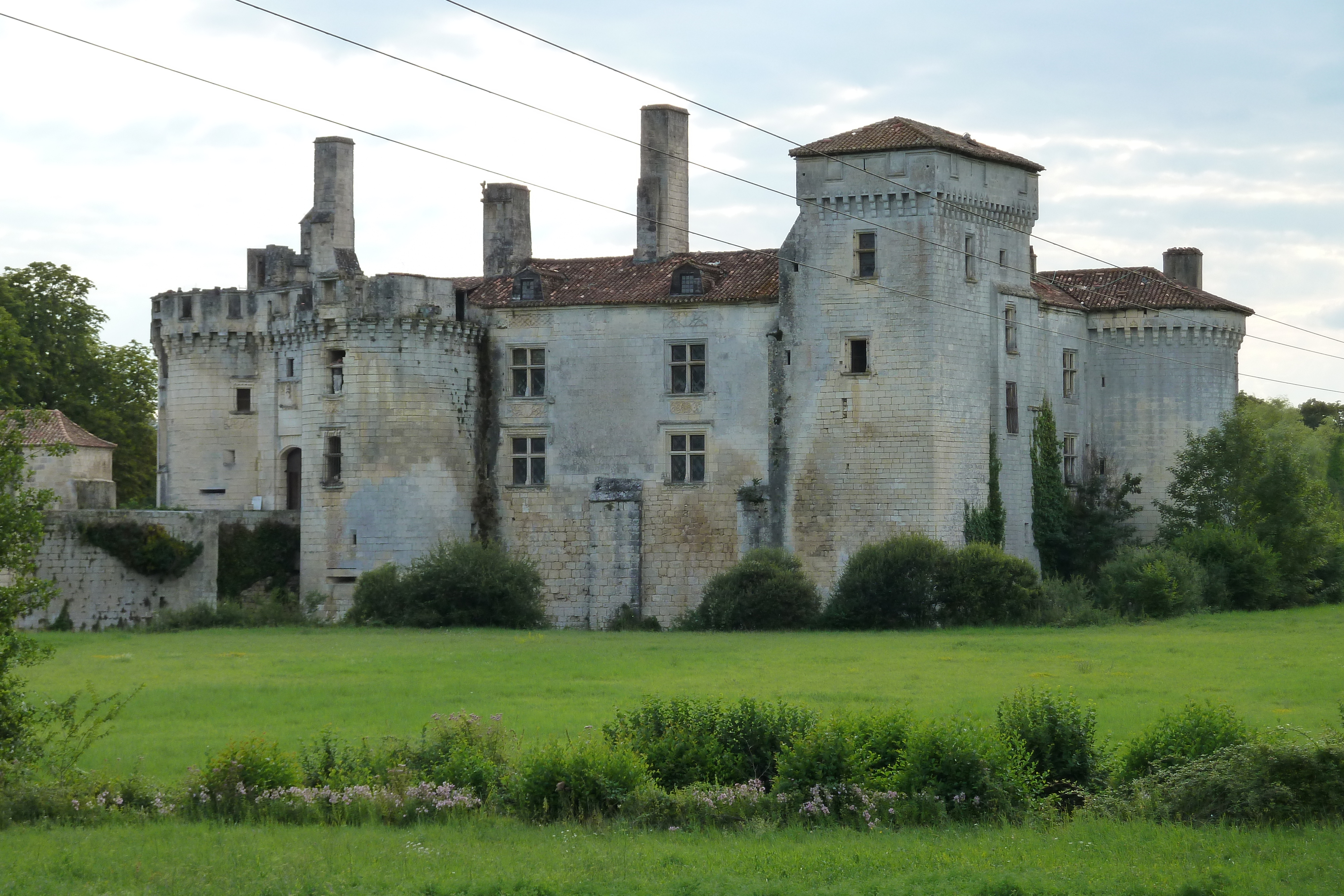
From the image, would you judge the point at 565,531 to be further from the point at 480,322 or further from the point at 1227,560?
the point at 1227,560

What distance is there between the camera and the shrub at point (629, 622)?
48.7 metres

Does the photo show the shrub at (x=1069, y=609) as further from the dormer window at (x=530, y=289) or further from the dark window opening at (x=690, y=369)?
the dormer window at (x=530, y=289)

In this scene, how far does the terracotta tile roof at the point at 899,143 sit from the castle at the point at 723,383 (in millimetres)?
105

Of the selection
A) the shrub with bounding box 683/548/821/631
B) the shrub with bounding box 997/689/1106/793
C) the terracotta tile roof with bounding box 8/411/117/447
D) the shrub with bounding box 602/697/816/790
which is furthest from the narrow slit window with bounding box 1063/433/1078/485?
the shrub with bounding box 997/689/1106/793

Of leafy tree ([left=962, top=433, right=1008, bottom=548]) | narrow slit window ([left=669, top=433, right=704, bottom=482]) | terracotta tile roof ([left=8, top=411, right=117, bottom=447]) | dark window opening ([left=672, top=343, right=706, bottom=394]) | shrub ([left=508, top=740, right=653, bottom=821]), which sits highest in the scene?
dark window opening ([left=672, top=343, right=706, bottom=394])

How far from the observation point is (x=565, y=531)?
5103 cm

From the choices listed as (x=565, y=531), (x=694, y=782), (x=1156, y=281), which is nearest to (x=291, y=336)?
(x=565, y=531)

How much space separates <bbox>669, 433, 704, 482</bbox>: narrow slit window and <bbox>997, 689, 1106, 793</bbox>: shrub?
29.4 metres

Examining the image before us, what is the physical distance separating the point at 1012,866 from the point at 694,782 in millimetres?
4637

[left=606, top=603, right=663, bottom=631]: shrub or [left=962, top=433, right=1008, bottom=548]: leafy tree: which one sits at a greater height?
[left=962, top=433, right=1008, bottom=548]: leafy tree

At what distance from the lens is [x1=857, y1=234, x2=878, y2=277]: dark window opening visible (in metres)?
48.6

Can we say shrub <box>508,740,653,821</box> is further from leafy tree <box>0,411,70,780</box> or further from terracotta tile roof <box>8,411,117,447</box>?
terracotta tile roof <box>8,411,117,447</box>

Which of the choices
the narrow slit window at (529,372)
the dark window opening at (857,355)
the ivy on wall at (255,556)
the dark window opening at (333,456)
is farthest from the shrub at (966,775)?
the ivy on wall at (255,556)

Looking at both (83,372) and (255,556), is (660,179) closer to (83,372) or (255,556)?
(255,556)
